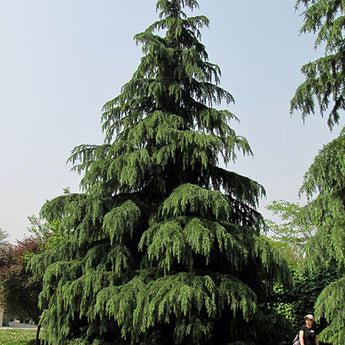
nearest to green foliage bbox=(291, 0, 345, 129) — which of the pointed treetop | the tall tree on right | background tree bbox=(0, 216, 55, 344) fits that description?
the tall tree on right

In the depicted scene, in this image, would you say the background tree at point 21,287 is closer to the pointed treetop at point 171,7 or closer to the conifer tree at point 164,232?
the conifer tree at point 164,232

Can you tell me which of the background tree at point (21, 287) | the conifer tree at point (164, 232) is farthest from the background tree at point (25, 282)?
the conifer tree at point (164, 232)

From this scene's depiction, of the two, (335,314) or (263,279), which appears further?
(263,279)

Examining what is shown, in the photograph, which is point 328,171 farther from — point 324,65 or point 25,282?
point 25,282

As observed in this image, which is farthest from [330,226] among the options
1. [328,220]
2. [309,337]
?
[309,337]

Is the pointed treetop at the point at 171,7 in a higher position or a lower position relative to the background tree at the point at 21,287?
higher

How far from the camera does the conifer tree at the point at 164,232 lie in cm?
755

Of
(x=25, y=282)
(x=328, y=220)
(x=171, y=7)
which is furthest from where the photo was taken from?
(x=25, y=282)

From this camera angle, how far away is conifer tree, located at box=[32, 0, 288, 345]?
7.55 m

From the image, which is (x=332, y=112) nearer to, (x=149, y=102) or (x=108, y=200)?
(x=149, y=102)

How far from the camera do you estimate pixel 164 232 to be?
7.71 m

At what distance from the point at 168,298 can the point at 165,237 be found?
1.20 meters

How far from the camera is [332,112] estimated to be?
9000 mm

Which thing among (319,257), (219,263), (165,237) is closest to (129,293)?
(165,237)
